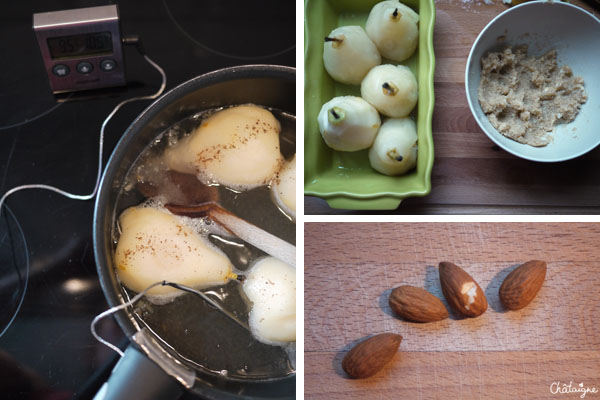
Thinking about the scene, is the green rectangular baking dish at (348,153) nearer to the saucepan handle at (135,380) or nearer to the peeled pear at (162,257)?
the peeled pear at (162,257)

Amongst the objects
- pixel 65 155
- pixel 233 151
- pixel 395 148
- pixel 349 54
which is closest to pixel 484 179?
pixel 395 148

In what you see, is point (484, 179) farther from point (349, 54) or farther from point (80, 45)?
point (80, 45)

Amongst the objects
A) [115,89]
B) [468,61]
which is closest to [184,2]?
[115,89]

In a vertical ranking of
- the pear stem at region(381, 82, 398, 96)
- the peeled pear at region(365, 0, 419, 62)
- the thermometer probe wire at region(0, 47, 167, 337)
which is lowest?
the thermometer probe wire at region(0, 47, 167, 337)

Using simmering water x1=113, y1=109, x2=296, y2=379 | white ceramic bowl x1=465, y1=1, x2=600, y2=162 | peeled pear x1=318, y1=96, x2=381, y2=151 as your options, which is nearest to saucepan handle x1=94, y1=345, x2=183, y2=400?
simmering water x1=113, y1=109, x2=296, y2=379

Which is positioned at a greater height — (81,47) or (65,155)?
(81,47)

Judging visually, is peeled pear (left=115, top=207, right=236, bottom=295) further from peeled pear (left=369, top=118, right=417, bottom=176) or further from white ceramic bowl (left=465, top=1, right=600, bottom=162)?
white ceramic bowl (left=465, top=1, right=600, bottom=162)
